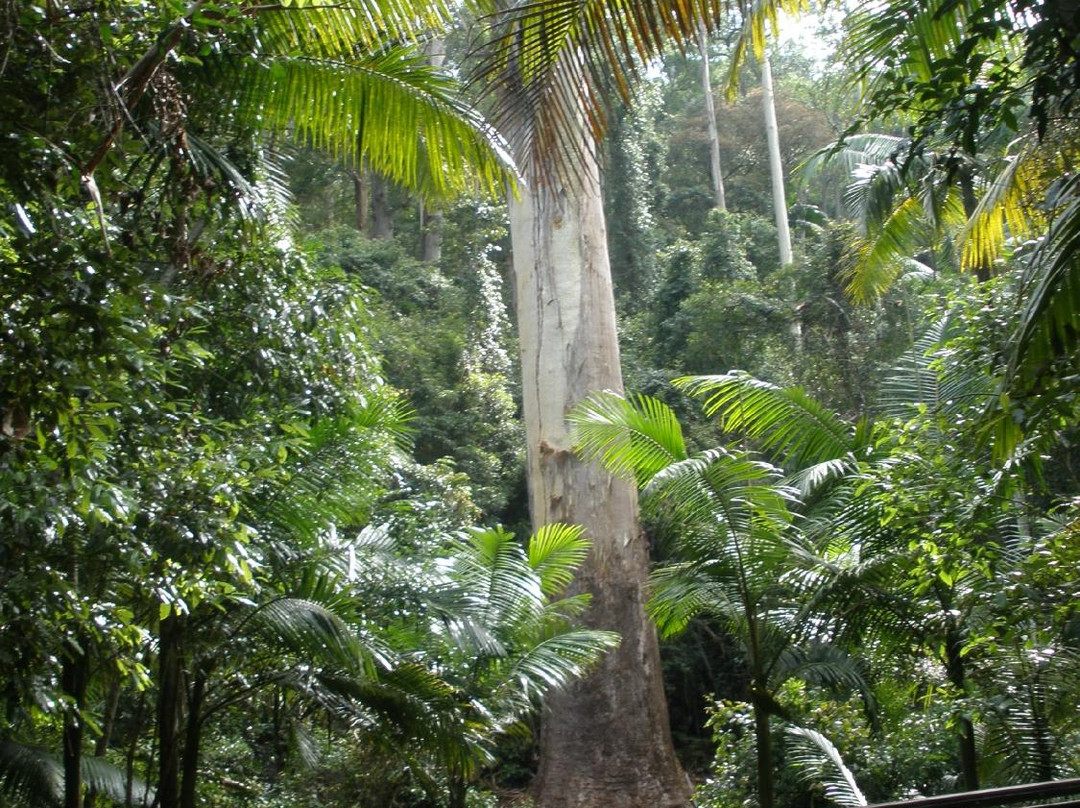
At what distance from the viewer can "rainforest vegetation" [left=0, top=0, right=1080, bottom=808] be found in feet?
13.3

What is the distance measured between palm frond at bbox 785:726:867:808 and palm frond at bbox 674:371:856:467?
6.81 feet

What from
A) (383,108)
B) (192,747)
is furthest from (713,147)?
(192,747)

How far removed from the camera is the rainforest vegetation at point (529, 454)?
4047mm

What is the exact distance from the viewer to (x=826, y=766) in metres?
6.98

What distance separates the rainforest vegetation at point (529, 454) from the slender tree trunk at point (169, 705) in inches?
1.7

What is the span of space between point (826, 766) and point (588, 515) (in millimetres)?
4225

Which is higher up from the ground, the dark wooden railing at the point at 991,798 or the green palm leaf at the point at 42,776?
the green palm leaf at the point at 42,776

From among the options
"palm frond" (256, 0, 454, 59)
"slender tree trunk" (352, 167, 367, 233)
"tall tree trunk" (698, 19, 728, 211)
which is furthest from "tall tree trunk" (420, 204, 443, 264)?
"palm frond" (256, 0, 454, 59)

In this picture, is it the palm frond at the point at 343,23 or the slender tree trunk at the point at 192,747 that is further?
the slender tree trunk at the point at 192,747

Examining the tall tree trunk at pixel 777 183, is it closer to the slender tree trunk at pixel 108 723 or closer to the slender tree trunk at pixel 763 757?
the slender tree trunk at pixel 763 757

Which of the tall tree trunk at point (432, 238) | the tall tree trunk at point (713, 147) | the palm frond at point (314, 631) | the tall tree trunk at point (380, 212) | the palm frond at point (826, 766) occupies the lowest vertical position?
the palm frond at point (826, 766)

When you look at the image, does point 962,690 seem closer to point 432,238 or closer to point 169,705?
point 169,705

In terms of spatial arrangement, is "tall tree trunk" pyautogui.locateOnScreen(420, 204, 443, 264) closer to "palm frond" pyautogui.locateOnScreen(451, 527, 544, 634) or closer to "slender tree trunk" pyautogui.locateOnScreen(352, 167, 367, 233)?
"slender tree trunk" pyautogui.locateOnScreen(352, 167, 367, 233)

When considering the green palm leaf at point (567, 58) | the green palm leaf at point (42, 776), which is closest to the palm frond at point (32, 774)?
the green palm leaf at point (42, 776)
